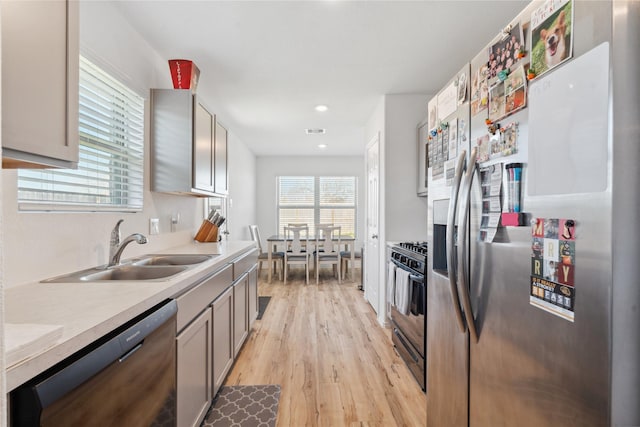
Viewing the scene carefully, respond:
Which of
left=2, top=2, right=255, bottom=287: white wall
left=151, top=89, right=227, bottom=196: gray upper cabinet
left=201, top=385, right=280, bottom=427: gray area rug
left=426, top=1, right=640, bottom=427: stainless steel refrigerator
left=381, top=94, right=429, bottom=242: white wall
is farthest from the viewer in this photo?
left=381, top=94, right=429, bottom=242: white wall

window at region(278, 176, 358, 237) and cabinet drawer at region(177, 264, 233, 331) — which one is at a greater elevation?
window at region(278, 176, 358, 237)

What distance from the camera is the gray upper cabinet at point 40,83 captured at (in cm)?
86

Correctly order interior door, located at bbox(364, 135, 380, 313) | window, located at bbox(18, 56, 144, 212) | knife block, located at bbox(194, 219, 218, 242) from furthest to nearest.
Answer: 1. interior door, located at bbox(364, 135, 380, 313)
2. knife block, located at bbox(194, 219, 218, 242)
3. window, located at bbox(18, 56, 144, 212)

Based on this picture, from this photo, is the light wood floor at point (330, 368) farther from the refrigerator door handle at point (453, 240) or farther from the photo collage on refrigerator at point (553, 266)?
the photo collage on refrigerator at point (553, 266)

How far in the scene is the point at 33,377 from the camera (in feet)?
2.25

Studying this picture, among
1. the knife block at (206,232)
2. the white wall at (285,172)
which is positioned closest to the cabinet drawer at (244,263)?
the knife block at (206,232)

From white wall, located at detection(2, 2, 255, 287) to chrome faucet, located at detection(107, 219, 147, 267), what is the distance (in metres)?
0.07

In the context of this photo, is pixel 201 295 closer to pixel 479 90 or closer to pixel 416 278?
pixel 416 278

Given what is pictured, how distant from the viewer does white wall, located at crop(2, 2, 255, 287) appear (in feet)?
4.25

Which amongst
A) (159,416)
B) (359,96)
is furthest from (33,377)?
(359,96)

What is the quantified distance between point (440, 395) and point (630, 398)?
0.97 metres

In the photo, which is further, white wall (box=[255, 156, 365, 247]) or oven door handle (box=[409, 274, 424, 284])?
white wall (box=[255, 156, 365, 247])

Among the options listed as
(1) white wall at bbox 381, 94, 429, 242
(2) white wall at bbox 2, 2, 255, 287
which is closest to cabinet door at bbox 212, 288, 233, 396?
(2) white wall at bbox 2, 2, 255, 287

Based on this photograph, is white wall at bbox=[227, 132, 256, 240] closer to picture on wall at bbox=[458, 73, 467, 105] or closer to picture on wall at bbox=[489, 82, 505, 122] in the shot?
picture on wall at bbox=[458, 73, 467, 105]
